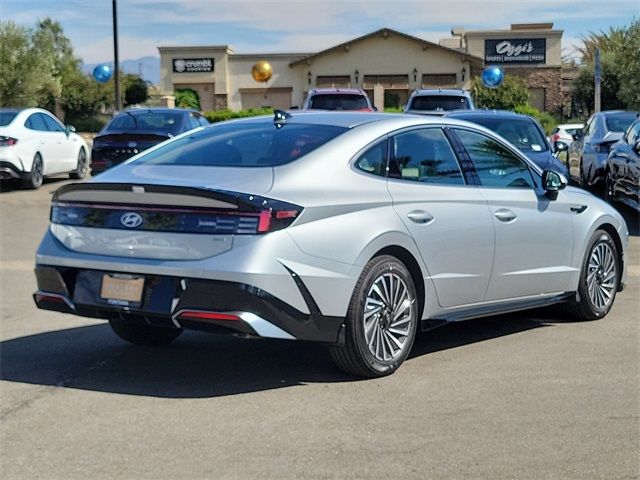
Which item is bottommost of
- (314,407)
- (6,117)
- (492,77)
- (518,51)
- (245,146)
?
(314,407)

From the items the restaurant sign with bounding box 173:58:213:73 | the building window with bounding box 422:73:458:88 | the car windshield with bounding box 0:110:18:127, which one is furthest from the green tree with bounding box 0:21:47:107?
the car windshield with bounding box 0:110:18:127

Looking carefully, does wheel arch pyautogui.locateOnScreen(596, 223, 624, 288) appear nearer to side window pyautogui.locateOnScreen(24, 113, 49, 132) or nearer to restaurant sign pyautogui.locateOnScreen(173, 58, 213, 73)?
side window pyautogui.locateOnScreen(24, 113, 49, 132)

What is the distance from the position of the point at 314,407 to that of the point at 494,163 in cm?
261

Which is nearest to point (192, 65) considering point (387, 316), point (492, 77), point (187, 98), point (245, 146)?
point (187, 98)

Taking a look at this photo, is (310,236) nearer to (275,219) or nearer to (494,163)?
(275,219)

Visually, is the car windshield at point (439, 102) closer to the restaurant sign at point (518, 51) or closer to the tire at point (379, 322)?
the tire at point (379, 322)

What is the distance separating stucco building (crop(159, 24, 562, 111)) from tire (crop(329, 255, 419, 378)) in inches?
1767

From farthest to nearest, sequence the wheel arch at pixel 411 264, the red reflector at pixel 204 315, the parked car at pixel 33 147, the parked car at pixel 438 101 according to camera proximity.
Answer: the parked car at pixel 438 101
the parked car at pixel 33 147
the wheel arch at pixel 411 264
the red reflector at pixel 204 315

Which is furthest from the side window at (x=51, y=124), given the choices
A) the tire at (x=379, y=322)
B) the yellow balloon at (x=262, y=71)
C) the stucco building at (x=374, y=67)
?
the yellow balloon at (x=262, y=71)

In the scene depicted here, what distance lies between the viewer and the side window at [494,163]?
21.9 ft

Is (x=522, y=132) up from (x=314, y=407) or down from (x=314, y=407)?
up

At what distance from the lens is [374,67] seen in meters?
50.4

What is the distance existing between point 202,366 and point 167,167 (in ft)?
4.19

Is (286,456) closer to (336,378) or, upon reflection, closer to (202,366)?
(336,378)
